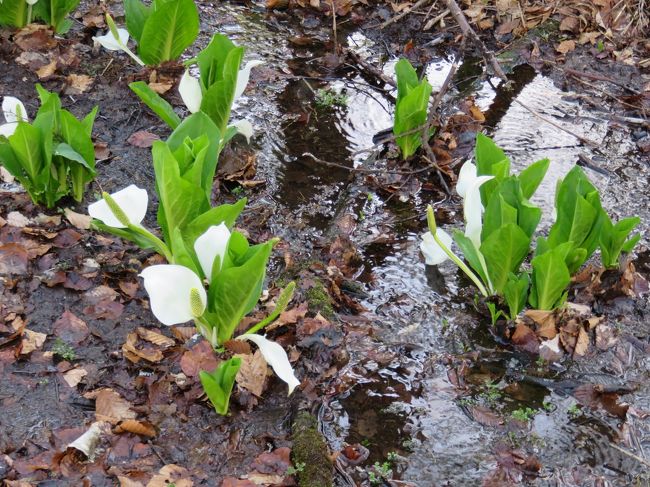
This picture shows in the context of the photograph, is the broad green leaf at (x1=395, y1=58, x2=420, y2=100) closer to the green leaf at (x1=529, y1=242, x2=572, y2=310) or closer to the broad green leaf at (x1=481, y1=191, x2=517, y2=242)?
the broad green leaf at (x1=481, y1=191, x2=517, y2=242)

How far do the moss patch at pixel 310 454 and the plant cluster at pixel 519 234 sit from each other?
0.80 meters

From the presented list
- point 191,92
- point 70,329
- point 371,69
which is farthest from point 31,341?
point 371,69

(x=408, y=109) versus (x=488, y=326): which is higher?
(x=408, y=109)

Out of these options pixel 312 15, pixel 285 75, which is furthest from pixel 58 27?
pixel 312 15

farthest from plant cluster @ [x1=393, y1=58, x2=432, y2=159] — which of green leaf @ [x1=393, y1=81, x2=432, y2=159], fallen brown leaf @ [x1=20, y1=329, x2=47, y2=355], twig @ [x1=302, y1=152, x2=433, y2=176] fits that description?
fallen brown leaf @ [x1=20, y1=329, x2=47, y2=355]

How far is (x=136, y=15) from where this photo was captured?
12.6ft

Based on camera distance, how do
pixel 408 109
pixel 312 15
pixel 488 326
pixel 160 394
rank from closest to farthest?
pixel 160 394 < pixel 488 326 < pixel 408 109 < pixel 312 15

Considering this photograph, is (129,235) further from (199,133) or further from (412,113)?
(412,113)

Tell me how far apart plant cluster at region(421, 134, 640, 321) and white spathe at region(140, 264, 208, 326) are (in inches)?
34.1

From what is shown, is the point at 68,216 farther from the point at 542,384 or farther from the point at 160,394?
the point at 542,384

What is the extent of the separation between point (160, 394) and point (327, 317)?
0.70 m

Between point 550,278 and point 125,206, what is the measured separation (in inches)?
58.4

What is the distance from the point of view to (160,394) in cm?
245

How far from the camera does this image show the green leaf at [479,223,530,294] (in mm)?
2605
